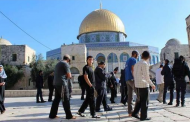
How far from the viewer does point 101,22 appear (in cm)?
3756

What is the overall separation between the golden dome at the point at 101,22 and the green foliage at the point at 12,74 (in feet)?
50.0

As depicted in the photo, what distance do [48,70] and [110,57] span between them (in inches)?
449

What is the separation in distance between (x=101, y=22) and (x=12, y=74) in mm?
18168

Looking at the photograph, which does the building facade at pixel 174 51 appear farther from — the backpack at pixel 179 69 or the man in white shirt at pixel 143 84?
the man in white shirt at pixel 143 84

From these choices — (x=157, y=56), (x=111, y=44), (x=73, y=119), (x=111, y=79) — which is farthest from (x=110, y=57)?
(x=73, y=119)

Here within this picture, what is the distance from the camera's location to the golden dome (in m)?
37.2

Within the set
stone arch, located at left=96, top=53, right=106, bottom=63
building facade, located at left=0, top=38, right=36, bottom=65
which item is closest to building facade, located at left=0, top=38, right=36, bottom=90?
building facade, located at left=0, top=38, right=36, bottom=65

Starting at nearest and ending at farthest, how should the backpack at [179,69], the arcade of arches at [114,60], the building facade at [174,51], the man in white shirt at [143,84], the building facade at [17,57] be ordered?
the man in white shirt at [143,84], the backpack at [179,69], the building facade at [17,57], the building facade at [174,51], the arcade of arches at [114,60]

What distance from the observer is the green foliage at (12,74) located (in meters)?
25.6

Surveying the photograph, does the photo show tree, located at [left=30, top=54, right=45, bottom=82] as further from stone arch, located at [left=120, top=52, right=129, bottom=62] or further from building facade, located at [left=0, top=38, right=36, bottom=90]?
stone arch, located at [left=120, top=52, right=129, bottom=62]

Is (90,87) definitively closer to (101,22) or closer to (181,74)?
(181,74)

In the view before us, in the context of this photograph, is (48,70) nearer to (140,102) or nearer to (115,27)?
(115,27)

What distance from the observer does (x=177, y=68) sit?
234 inches

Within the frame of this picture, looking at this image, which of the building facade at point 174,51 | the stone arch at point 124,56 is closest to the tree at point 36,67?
the stone arch at point 124,56
